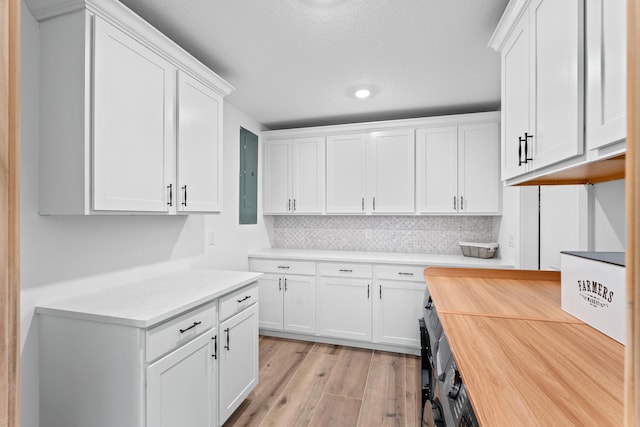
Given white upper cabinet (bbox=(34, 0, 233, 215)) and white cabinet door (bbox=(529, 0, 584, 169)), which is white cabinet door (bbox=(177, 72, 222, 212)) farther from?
white cabinet door (bbox=(529, 0, 584, 169))

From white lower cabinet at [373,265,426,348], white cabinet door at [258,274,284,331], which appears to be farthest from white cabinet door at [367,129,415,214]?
white cabinet door at [258,274,284,331]

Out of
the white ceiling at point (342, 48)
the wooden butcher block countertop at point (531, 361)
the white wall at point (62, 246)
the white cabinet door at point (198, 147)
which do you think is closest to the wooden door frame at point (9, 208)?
the wooden butcher block countertop at point (531, 361)

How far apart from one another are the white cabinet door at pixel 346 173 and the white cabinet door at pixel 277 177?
50 cm

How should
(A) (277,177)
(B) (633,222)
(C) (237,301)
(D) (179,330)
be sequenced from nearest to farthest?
(B) (633,222) < (D) (179,330) < (C) (237,301) < (A) (277,177)

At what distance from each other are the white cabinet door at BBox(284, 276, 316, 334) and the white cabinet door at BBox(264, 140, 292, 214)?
88 cm

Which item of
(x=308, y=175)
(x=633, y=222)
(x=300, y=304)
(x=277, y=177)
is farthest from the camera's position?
(x=277, y=177)

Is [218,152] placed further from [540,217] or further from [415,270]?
[540,217]

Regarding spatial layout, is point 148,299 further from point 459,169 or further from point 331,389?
point 459,169

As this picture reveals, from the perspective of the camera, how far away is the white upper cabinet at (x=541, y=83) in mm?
1021

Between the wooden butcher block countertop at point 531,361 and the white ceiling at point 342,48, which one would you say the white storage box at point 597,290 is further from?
the white ceiling at point 342,48

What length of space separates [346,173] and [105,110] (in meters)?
2.40

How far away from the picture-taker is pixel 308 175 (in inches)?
141

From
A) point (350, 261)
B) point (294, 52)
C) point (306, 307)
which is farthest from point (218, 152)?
point (306, 307)

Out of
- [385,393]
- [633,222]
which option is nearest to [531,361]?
[633,222]
